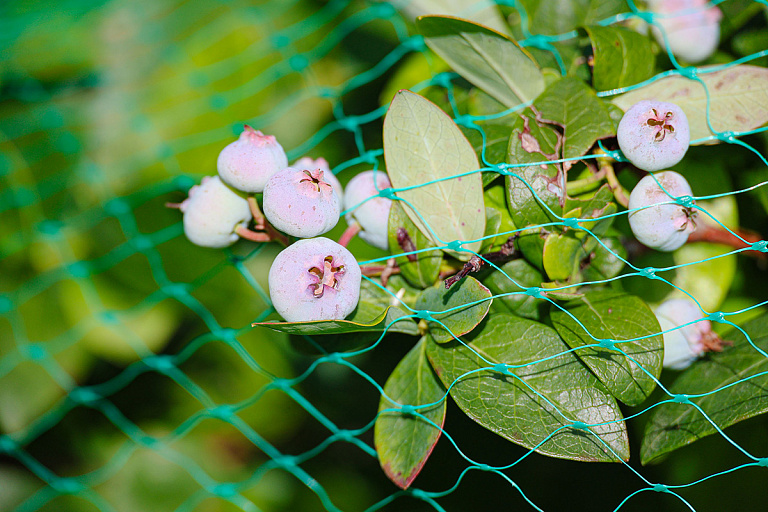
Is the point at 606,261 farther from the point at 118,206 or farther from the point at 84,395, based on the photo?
the point at 84,395

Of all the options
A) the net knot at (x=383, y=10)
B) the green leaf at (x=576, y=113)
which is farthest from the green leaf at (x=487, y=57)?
the net knot at (x=383, y=10)

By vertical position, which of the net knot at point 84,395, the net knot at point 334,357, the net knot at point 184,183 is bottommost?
the net knot at point 84,395

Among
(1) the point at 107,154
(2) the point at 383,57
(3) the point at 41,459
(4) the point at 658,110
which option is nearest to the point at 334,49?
(2) the point at 383,57

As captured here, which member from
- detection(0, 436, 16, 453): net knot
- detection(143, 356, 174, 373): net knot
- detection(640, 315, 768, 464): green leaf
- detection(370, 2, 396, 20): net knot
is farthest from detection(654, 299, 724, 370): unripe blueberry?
detection(0, 436, 16, 453): net knot

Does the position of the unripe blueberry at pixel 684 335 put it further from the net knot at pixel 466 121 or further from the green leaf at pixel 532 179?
the net knot at pixel 466 121

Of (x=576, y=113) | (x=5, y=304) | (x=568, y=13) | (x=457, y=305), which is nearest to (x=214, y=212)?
(x=457, y=305)

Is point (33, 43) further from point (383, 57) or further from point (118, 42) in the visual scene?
point (383, 57)
